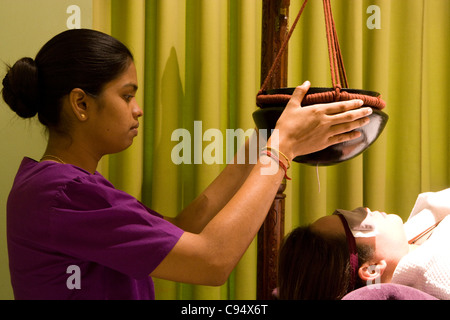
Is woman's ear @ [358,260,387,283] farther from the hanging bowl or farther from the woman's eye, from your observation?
the woman's eye

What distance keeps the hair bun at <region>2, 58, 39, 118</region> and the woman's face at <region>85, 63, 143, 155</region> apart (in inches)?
5.2

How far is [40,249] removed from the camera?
958 millimetres

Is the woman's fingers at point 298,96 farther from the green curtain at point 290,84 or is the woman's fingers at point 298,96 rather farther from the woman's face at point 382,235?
the green curtain at point 290,84

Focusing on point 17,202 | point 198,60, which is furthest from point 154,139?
point 17,202

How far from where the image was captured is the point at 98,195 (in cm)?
92

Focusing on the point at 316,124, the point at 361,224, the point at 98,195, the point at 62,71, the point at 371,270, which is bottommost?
the point at 371,270

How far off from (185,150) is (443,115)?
107 cm

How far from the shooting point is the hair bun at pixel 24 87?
1000 mm

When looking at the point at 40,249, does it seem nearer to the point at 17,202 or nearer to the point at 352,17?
the point at 17,202

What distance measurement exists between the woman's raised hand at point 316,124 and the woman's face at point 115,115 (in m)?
0.34

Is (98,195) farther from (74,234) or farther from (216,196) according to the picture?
(216,196)

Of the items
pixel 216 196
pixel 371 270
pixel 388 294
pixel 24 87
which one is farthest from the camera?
pixel 216 196

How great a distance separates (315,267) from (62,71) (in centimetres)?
73

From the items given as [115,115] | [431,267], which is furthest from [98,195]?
[431,267]
